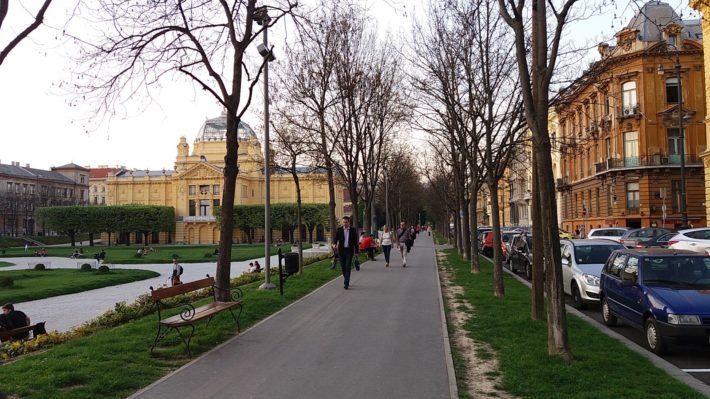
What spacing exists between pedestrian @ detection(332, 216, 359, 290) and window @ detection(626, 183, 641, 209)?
37.3m

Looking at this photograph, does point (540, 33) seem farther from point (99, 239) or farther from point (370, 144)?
point (99, 239)

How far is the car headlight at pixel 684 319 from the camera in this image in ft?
25.0

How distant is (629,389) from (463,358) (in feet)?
7.31

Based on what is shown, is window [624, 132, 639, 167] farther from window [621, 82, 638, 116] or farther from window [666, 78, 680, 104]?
window [666, 78, 680, 104]

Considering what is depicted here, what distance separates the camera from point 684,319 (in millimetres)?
7676

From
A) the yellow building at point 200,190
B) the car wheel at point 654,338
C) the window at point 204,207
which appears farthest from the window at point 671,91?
the window at point 204,207

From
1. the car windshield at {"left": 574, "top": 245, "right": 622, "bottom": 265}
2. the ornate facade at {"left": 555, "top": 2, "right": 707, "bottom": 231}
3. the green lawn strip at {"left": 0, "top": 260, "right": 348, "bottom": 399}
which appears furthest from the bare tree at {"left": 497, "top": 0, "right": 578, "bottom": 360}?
the ornate facade at {"left": 555, "top": 2, "right": 707, "bottom": 231}

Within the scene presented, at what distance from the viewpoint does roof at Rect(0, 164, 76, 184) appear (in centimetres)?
11292

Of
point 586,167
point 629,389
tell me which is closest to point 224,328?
point 629,389

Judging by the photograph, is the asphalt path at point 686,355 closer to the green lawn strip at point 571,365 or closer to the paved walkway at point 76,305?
the green lawn strip at point 571,365

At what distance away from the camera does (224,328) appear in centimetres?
951

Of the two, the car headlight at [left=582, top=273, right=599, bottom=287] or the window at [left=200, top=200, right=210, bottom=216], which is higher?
the window at [left=200, top=200, right=210, bottom=216]

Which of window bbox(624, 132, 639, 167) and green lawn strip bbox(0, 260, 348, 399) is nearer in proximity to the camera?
green lawn strip bbox(0, 260, 348, 399)

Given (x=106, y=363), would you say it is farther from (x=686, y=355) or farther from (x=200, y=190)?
(x=200, y=190)
